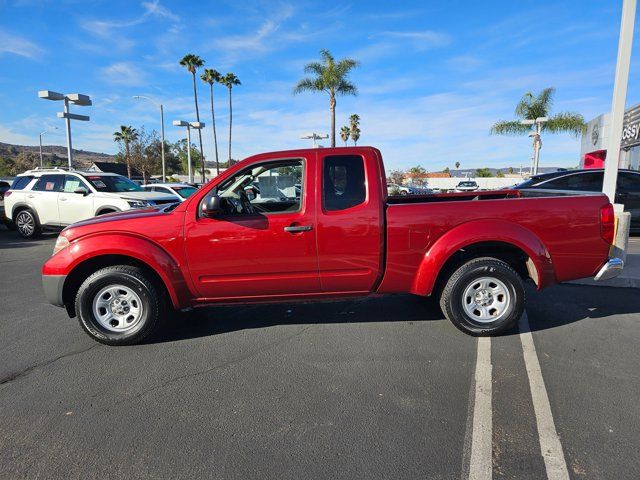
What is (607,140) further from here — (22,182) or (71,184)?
(22,182)

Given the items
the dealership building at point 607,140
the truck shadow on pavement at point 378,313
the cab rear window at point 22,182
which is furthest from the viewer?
the dealership building at point 607,140

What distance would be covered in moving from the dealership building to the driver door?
30.6 ft

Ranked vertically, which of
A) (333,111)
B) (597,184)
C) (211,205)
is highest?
(333,111)

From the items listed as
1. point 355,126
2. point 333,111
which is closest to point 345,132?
point 355,126

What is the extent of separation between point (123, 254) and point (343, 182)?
7.31 ft

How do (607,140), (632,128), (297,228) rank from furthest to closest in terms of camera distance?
(632,128), (607,140), (297,228)

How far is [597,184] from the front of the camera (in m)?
9.63

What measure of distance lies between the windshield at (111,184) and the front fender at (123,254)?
711cm

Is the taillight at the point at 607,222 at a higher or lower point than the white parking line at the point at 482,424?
higher

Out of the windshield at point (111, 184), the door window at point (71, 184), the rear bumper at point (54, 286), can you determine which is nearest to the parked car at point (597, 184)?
the rear bumper at point (54, 286)

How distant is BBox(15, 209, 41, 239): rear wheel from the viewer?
1088cm

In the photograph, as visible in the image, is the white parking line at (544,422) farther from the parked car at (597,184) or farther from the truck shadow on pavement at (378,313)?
the parked car at (597,184)

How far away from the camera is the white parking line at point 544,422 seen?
89.8 inches

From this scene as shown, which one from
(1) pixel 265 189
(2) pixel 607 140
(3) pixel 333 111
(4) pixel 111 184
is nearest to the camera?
(1) pixel 265 189
